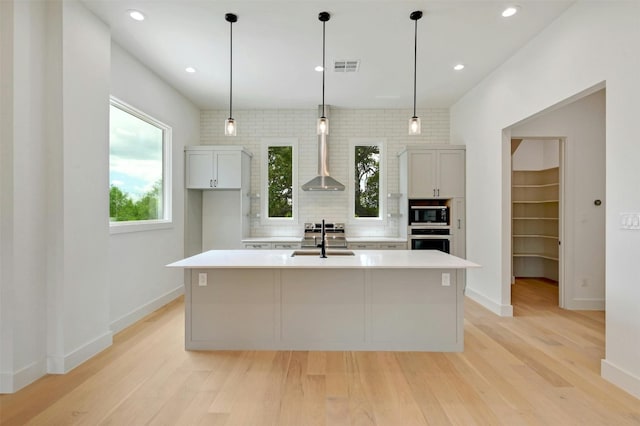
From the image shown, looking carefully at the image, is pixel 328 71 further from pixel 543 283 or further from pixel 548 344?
pixel 543 283

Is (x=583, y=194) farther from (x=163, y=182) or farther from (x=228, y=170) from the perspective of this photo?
(x=163, y=182)

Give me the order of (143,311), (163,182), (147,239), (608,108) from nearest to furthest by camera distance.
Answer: (608,108), (143,311), (147,239), (163,182)

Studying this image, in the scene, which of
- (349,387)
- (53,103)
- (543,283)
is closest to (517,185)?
(543,283)

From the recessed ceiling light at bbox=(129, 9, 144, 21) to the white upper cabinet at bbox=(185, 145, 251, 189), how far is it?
2.27m

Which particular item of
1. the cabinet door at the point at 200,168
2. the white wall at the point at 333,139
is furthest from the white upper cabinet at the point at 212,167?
the white wall at the point at 333,139

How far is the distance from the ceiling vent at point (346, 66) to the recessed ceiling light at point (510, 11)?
1566 millimetres

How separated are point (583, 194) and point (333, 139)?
3750 mm

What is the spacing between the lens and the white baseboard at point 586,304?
4.31 m

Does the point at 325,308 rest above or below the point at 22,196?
below

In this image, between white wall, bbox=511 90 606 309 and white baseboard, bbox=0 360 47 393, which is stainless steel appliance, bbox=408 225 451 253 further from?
white baseboard, bbox=0 360 47 393

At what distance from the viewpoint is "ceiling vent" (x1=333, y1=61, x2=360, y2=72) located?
3955mm

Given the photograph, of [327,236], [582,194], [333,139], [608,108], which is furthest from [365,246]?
[608,108]

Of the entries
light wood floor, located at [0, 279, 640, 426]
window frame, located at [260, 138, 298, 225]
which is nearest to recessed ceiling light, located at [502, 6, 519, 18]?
light wood floor, located at [0, 279, 640, 426]

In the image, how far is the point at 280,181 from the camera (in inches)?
229
